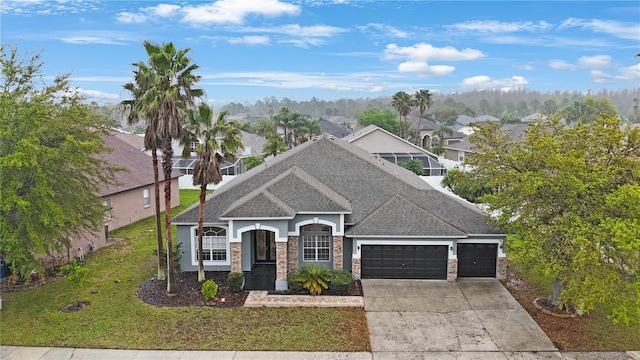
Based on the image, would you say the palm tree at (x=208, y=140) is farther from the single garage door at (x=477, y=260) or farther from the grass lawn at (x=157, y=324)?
the single garage door at (x=477, y=260)

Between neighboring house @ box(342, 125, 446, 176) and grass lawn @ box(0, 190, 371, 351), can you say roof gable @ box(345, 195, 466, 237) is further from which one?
A: neighboring house @ box(342, 125, 446, 176)

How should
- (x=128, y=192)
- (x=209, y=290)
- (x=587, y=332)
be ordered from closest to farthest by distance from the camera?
(x=587, y=332)
(x=209, y=290)
(x=128, y=192)

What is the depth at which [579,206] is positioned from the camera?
1473cm

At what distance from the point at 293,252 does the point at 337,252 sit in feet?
6.71

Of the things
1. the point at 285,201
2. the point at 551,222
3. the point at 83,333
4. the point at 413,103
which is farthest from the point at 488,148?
the point at 413,103

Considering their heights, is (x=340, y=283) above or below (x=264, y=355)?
above

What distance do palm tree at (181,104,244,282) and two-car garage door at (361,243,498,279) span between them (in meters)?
7.29

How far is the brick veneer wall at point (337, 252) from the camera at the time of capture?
62.8 feet

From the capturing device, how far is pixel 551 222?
15.5m

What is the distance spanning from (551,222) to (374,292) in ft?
23.9

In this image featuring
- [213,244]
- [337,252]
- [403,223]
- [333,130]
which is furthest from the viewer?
[333,130]

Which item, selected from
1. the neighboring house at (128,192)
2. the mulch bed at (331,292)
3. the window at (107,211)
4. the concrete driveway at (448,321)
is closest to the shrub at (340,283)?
the mulch bed at (331,292)

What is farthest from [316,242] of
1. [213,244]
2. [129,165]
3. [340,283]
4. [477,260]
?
[129,165]

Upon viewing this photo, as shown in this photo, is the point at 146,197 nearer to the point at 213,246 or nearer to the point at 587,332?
the point at 213,246
